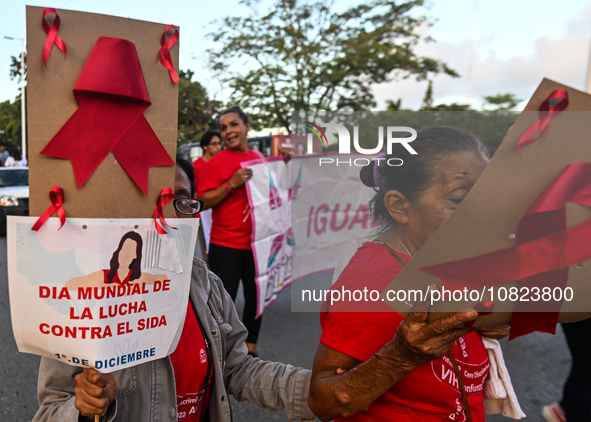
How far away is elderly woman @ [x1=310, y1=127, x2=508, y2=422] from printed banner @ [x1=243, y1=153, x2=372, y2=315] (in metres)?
0.08

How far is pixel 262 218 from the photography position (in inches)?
152

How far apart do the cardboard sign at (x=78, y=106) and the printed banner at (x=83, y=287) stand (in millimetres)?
46

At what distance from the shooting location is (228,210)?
3.74 meters

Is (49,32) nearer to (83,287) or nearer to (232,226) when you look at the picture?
(83,287)

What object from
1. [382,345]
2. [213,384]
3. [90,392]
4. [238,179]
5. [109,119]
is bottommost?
[213,384]

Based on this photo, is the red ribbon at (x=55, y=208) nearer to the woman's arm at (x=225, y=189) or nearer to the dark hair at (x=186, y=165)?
the dark hair at (x=186, y=165)

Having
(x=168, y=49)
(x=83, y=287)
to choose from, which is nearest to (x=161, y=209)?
(x=83, y=287)

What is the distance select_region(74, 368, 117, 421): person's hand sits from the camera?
1.03 meters

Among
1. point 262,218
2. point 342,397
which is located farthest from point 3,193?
point 342,397

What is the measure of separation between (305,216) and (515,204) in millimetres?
1119

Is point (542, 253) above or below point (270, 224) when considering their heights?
above

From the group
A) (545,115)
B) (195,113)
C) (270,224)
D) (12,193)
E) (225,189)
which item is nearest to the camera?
(545,115)

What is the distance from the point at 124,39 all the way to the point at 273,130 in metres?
16.0

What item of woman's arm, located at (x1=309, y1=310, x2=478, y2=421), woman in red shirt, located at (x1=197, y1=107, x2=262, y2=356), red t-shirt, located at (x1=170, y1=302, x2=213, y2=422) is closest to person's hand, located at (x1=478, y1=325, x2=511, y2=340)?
woman's arm, located at (x1=309, y1=310, x2=478, y2=421)
